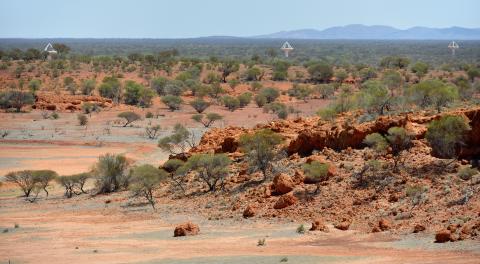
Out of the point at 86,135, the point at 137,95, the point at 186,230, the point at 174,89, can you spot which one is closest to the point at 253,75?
the point at 174,89

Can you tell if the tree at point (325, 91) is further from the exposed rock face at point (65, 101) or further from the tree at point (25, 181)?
the tree at point (25, 181)

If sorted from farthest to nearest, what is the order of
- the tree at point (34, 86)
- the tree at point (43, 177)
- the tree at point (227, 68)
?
the tree at point (227, 68), the tree at point (34, 86), the tree at point (43, 177)

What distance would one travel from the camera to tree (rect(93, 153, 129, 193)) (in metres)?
30.7

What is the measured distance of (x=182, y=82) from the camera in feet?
239

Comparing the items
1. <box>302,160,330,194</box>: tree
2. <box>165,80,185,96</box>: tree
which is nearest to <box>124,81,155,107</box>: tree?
<box>165,80,185,96</box>: tree

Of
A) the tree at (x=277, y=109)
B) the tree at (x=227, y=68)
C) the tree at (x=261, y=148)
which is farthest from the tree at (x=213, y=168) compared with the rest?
the tree at (x=227, y=68)

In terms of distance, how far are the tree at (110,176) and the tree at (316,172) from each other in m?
9.95

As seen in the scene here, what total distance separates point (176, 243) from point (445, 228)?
6.69 meters

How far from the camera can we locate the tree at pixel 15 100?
Result: 61594 mm

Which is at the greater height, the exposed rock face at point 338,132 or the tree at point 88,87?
the exposed rock face at point 338,132

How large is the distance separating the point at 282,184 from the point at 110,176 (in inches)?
386

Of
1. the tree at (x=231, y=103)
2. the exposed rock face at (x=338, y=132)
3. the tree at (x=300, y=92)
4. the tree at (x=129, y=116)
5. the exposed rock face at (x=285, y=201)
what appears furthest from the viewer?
the tree at (x=300, y=92)

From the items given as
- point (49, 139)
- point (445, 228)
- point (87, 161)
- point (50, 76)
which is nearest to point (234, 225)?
point (445, 228)

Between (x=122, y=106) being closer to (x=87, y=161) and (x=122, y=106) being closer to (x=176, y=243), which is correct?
(x=87, y=161)
